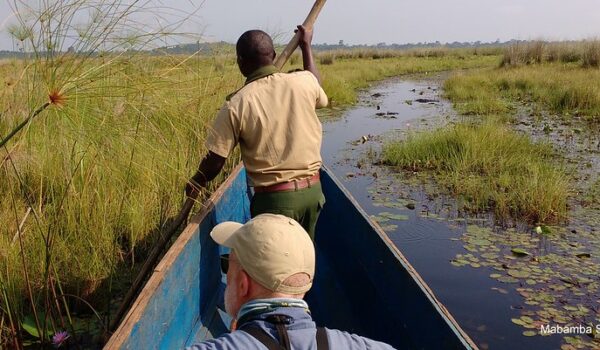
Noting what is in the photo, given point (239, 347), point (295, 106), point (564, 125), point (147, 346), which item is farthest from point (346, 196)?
point (564, 125)

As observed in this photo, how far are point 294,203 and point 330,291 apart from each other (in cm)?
88

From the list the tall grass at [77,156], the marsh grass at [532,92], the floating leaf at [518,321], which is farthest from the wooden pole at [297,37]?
the marsh grass at [532,92]

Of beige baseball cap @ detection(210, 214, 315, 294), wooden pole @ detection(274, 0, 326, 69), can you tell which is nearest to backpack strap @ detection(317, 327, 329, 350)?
beige baseball cap @ detection(210, 214, 315, 294)

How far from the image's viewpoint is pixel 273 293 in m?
1.18

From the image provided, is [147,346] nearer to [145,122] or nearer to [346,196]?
[145,122]

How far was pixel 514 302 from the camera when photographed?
3.46 meters

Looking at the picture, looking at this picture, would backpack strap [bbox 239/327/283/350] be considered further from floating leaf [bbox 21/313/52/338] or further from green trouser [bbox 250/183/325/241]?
floating leaf [bbox 21/313/52/338]

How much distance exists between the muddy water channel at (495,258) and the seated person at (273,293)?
227 centimetres

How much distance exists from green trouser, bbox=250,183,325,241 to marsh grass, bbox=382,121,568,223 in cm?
287

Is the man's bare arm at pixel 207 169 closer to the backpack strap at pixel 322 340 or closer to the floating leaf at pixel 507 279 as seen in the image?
the backpack strap at pixel 322 340

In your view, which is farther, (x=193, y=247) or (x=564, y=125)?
(x=564, y=125)

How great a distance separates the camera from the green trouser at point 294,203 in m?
2.36

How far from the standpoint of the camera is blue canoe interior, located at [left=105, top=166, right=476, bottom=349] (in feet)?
5.75

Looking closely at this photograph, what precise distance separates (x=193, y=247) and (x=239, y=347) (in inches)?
50.6
